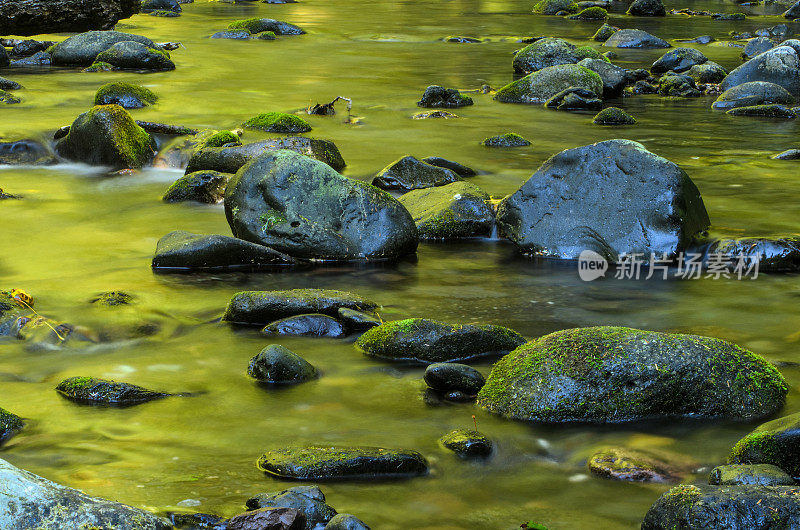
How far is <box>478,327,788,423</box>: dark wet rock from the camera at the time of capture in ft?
13.7

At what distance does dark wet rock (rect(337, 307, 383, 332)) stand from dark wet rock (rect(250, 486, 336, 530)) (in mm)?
2098

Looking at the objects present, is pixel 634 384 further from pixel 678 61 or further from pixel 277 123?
pixel 678 61

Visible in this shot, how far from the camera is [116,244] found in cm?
738

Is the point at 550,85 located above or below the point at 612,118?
above

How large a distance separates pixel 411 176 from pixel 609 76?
24.3 feet

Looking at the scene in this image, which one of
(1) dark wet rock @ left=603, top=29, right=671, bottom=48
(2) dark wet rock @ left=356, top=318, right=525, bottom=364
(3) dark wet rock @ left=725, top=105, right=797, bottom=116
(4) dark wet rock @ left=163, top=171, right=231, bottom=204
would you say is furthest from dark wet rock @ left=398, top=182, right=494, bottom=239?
(1) dark wet rock @ left=603, top=29, right=671, bottom=48

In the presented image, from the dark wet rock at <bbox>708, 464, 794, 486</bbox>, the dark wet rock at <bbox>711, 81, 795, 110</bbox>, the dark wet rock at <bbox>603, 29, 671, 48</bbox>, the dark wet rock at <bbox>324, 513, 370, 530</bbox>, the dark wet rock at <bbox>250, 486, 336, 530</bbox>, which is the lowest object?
the dark wet rock at <bbox>250, 486, 336, 530</bbox>

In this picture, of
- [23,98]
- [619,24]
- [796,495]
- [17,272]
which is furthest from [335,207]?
[619,24]

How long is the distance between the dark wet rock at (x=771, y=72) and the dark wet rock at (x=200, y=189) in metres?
10.1

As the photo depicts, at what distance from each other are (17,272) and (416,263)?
2.89 m

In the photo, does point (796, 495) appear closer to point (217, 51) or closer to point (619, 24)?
point (217, 51)

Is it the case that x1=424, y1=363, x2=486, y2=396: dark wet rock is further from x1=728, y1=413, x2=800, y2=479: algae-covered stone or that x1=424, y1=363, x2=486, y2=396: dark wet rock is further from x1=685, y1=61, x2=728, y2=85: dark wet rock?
x1=685, y1=61, x2=728, y2=85: dark wet rock

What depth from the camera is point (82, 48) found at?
17.4m

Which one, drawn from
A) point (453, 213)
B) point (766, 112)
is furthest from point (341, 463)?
point (766, 112)
